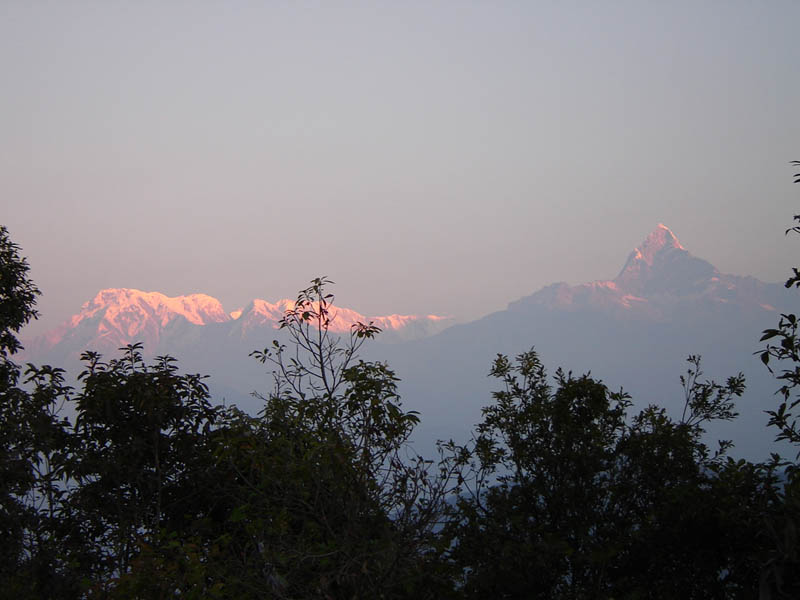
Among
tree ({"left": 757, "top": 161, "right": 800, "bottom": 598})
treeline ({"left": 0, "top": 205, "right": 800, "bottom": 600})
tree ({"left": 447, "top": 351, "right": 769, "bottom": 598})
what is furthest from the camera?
tree ({"left": 447, "top": 351, "right": 769, "bottom": 598})

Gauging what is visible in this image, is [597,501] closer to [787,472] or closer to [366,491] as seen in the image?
[787,472]

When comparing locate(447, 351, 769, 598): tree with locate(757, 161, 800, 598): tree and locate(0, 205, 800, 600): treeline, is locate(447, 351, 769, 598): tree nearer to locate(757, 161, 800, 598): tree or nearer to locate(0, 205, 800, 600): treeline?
locate(0, 205, 800, 600): treeline

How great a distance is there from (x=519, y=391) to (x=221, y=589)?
229 inches

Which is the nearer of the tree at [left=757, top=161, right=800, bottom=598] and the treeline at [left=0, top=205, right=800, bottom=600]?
the tree at [left=757, top=161, right=800, bottom=598]

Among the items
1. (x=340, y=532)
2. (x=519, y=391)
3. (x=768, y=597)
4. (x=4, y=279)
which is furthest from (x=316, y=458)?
(x=4, y=279)

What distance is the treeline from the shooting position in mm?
10148

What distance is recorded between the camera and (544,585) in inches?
472

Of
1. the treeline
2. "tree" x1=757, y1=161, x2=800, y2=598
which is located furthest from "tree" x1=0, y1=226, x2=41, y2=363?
A: "tree" x1=757, y1=161, x2=800, y2=598

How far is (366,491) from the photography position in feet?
34.4

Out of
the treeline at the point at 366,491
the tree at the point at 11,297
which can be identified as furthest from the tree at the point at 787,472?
the tree at the point at 11,297

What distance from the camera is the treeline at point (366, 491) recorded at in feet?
33.3

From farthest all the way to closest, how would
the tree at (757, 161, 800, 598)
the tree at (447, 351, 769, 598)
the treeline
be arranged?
1. the tree at (447, 351, 769, 598)
2. the treeline
3. the tree at (757, 161, 800, 598)

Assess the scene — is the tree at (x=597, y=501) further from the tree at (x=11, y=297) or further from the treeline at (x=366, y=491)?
the tree at (x=11, y=297)

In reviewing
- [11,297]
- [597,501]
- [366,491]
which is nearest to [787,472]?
[597,501]
